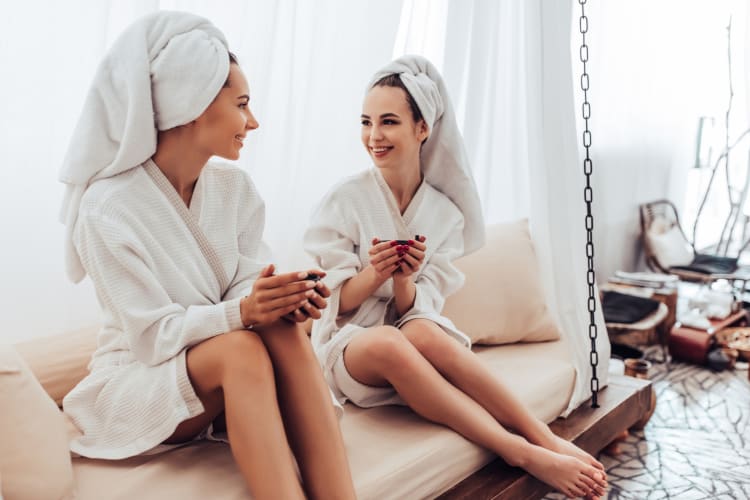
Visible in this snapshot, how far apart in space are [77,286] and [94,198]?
0.55m

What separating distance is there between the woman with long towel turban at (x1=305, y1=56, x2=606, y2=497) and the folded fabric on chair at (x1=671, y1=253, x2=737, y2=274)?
107 inches

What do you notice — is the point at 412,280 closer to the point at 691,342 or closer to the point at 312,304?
the point at 312,304

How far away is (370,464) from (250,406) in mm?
361

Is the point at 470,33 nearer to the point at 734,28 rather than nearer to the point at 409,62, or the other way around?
the point at 409,62

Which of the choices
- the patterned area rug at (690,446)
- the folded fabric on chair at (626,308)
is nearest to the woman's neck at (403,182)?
the patterned area rug at (690,446)

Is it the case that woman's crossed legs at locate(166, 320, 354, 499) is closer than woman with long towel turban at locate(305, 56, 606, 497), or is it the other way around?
woman's crossed legs at locate(166, 320, 354, 499)

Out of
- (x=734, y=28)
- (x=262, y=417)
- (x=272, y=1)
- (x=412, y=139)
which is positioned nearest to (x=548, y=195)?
(x=412, y=139)

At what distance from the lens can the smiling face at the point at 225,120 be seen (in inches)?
61.3

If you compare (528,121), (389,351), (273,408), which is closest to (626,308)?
(528,121)

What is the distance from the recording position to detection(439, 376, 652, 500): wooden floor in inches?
67.1

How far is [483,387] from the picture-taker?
182 centimetres

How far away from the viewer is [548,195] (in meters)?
2.32

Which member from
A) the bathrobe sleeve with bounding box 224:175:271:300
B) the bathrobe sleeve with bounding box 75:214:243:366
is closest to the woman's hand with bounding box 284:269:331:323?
the bathrobe sleeve with bounding box 75:214:243:366

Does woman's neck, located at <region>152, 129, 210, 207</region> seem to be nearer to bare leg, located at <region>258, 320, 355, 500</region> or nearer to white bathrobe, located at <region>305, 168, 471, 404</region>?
bare leg, located at <region>258, 320, 355, 500</region>
